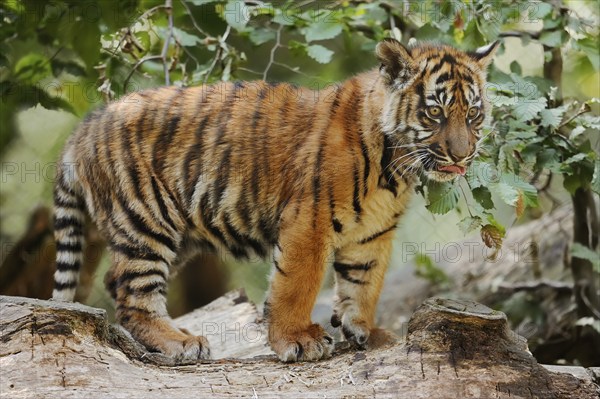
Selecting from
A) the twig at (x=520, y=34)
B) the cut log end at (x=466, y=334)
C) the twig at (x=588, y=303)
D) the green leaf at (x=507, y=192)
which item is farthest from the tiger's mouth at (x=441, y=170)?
the twig at (x=588, y=303)

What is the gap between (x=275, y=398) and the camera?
10.7 ft

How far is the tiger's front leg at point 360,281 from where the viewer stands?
14.0 ft

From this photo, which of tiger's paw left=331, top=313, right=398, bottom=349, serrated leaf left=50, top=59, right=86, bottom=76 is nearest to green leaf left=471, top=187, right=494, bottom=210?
tiger's paw left=331, top=313, right=398, bottom=349

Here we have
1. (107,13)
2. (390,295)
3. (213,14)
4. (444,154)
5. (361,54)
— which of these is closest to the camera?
(444,154)

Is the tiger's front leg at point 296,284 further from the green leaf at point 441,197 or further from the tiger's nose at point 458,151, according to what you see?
the tiger's nose at point 458,151

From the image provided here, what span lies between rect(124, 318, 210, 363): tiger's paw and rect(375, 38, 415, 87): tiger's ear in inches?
64.0

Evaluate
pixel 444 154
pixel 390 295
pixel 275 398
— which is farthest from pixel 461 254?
pixel 275 398

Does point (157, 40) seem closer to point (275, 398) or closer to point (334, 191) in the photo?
point (334, 191)

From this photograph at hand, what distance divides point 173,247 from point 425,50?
169cm

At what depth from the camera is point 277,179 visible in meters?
4.26

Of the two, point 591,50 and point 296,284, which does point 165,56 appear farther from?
point 591,50

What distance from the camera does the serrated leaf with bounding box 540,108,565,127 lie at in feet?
14.5

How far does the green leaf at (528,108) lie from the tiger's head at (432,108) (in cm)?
33

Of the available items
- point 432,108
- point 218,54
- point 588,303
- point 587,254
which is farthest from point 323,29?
point 588,303
